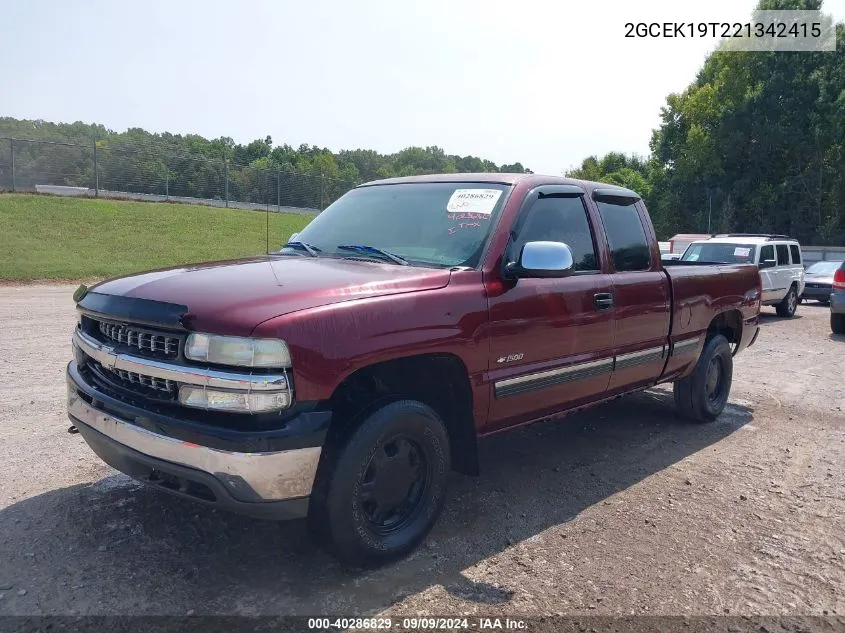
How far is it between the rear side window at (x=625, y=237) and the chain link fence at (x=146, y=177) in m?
21.0

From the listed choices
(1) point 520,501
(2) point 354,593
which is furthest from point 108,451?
(1) point 520,501

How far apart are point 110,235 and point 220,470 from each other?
24.0 meters

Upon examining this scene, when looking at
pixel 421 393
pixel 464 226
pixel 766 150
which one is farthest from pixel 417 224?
pixel 766 150

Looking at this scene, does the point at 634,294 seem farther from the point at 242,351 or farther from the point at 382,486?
the point at 242,351

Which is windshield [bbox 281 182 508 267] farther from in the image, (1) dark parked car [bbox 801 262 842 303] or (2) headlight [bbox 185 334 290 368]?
(1) dark parked car [bbox 801 262 842 303]

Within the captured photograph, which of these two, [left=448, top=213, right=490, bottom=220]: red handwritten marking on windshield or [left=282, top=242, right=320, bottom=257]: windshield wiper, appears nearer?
[left=448, top=213, right=490, bottom=220]: red handwritten marking on windshield

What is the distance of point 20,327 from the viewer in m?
10.0

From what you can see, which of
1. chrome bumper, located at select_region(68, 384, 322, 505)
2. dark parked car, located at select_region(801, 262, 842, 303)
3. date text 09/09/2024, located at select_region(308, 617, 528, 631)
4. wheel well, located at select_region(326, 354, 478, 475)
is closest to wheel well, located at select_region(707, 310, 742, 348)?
wheel well, located at select_region(326, 354, 478, 475)

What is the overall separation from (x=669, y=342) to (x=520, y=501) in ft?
6.37

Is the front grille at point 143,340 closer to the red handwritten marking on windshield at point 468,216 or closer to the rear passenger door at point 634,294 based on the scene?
the red handwritten marking on windshield at point 468,216

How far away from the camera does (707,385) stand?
6.16 metres

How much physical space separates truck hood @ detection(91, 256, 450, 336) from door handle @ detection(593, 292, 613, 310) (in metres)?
1.29

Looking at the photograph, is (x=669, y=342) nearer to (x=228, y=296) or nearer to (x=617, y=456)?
(x=617, y=456)

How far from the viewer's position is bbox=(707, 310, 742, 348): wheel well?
615 centimetres
